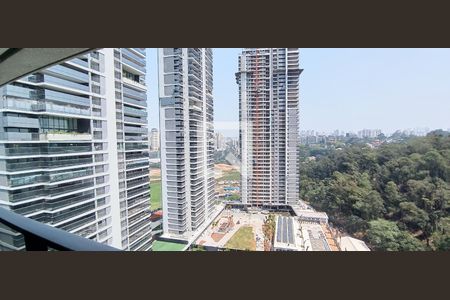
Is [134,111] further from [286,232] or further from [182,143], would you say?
[286,232]

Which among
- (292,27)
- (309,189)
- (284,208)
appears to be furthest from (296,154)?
(292,27)

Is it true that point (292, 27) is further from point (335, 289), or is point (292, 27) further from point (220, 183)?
point (220, 183)

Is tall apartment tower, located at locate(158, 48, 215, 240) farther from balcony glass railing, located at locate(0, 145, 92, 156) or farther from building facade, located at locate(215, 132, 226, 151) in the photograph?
balcony glass railing, located at locate(0, 145, 92, 156)

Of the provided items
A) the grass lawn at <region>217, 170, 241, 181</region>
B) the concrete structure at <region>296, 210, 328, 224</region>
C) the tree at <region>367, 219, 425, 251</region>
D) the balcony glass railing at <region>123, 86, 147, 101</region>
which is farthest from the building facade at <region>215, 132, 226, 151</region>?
the tree at <region>367, 219, 425, 251</region>

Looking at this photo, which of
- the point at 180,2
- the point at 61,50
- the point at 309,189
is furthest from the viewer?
the point at 309,189

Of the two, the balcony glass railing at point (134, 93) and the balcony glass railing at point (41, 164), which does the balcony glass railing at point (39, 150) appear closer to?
the balcony glass railing at point (41, 164)

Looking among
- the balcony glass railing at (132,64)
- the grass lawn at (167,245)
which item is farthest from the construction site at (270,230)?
the balcony glass railing at (132,64)
